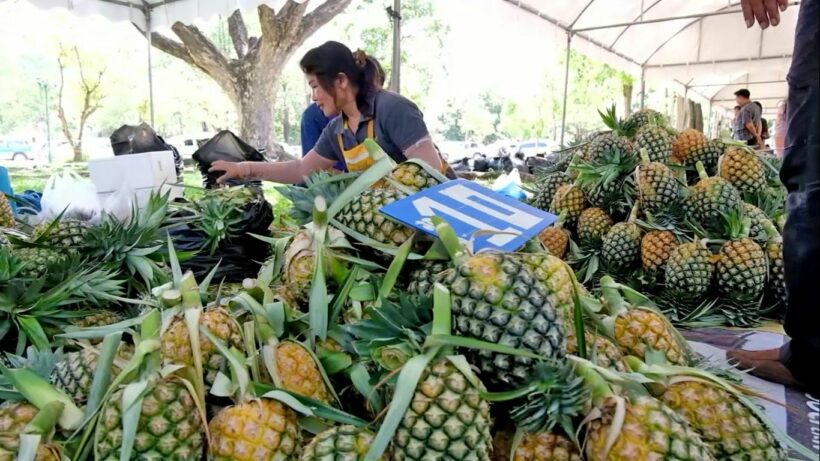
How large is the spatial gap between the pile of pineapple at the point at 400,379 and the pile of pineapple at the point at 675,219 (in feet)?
3.98

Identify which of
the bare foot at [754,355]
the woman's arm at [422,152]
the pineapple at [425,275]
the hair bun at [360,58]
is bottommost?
the bare foot at [754,355]

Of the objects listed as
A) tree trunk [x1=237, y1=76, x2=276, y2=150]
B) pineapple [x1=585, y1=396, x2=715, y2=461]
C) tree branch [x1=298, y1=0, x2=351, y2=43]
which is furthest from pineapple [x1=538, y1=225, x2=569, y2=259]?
tree trunk [x1=237, y1=76, x2=276, y2=150]

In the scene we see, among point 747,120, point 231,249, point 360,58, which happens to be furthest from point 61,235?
point 747,120

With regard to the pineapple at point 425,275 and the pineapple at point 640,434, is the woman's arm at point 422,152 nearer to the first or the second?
the pineapple at point 425,275

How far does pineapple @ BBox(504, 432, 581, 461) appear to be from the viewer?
821mm

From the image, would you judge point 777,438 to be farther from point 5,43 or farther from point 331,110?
point 5,43

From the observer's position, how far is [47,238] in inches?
70.4

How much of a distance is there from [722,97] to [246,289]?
21.7 metres

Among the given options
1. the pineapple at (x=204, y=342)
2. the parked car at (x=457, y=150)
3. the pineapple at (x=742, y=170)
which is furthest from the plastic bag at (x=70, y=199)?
the parked car at (x=457, y=150)

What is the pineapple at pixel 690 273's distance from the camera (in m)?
2.17

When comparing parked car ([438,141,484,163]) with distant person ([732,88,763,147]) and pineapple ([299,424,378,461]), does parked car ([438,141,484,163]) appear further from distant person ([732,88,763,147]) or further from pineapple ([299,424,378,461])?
pineapple ([299,424,378,461])

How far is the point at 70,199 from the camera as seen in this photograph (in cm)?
245

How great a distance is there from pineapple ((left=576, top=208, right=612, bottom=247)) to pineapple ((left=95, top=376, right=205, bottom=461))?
83.5 inches

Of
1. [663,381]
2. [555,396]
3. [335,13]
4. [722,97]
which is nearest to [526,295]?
[555,396]
